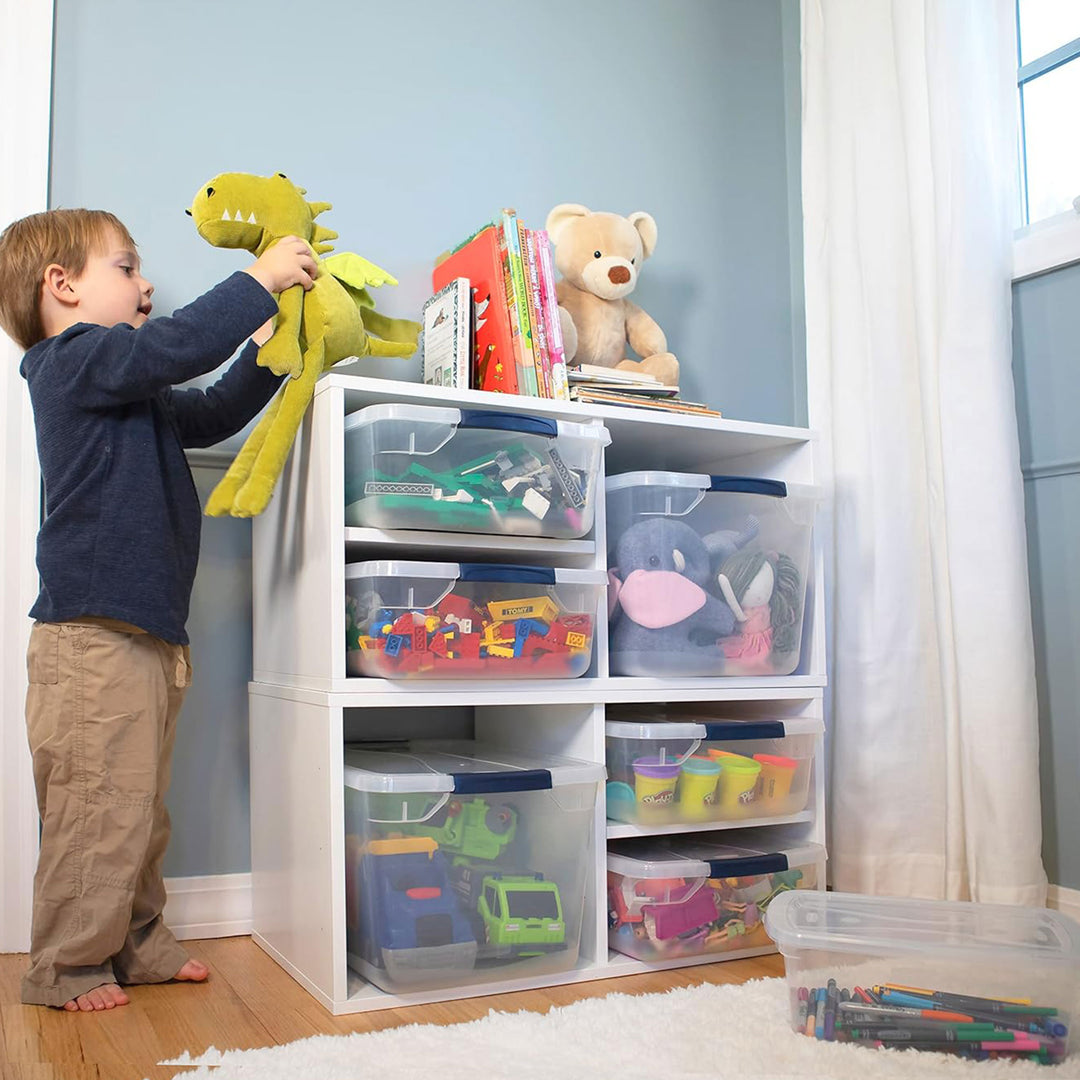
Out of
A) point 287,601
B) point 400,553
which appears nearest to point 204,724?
point 287,601

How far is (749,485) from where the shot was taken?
1.58 metres

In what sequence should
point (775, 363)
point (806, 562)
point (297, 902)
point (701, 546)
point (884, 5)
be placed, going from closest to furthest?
point (297, 902)
point (701, 546)
point (806, 562)
point (884, 5)
point (775, 363)

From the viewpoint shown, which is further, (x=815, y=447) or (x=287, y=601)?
(x=815, y=447)

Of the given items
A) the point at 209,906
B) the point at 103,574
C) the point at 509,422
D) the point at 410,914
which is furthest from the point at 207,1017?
the point at 509,422

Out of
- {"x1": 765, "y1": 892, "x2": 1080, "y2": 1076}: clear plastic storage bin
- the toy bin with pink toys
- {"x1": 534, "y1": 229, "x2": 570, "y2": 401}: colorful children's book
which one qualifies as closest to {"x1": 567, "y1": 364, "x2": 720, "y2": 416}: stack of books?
{"x1": 534, "y1": 229, "x2": 570, "y2": 401}: colorful children's book

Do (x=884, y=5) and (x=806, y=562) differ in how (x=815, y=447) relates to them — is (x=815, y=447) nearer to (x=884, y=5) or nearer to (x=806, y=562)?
(x=806, y=562)

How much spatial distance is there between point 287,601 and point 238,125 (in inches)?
30.3

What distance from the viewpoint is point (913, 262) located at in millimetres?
1732

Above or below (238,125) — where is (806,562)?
below

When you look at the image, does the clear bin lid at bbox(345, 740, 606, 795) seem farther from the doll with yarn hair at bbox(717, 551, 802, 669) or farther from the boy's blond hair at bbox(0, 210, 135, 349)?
the boy's blond hair at bbox(0, 210, 135, 349)

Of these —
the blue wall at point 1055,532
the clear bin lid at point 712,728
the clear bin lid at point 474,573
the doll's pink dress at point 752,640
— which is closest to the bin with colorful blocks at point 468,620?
the clear bin lid at point 474,573

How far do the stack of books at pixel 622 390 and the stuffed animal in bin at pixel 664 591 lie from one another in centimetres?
20

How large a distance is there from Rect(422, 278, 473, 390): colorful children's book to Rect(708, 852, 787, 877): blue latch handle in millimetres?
727

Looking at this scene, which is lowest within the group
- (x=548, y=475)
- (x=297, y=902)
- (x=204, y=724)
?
(x=297, y=902)
